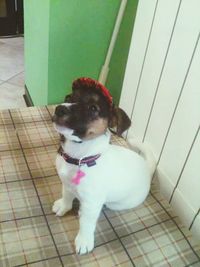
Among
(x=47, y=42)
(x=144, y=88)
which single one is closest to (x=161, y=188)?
(x=144, y=88)

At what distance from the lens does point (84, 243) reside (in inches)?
36.4

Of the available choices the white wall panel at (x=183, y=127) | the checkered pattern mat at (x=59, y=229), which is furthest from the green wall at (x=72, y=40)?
the white wall panel at (x=183, y=127)

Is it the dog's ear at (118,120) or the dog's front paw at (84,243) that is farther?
the dog's front paw at (84,243)

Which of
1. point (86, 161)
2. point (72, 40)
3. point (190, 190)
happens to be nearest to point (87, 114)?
point (86, 161)

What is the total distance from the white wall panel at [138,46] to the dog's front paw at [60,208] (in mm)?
490

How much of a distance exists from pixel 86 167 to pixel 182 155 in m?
0.34

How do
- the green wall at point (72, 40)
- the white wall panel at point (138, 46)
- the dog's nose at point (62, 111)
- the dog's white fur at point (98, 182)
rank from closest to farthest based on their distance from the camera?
1. the dog's nose at point (62, 111)
2. the dog's white fur at point (98, 182)
3. the white wall panel at point (138, 46)
4. the green wall at point (72, 40)

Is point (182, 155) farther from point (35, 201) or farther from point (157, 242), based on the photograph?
point (35, 201)

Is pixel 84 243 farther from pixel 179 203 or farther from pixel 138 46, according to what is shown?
pixel 138 46

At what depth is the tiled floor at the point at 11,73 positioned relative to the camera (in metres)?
2.06

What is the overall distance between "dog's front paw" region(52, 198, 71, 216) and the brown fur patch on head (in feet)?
0.98

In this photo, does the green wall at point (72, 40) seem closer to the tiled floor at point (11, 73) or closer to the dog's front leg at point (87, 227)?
the tiled floor at point (11, 73)

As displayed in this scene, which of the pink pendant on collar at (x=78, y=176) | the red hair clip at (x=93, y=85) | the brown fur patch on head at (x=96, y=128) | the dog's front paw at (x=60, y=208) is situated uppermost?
the red hair clip at (x=93, y=85)

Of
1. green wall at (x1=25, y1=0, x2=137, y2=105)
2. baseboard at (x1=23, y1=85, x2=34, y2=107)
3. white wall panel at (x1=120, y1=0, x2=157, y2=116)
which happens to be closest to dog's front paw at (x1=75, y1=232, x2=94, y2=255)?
white wall panel at (x1=120, y1=0, x2=157, y2=116)
